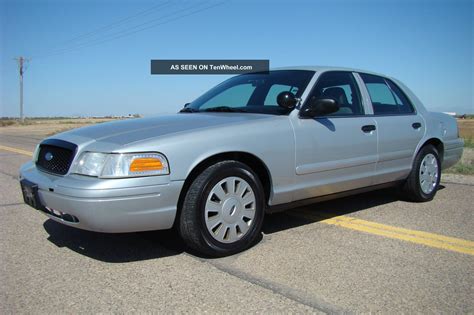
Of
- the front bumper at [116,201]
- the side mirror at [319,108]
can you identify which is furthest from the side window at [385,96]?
the front bumper at [116,201]

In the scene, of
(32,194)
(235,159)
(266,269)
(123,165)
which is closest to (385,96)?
(235,159)

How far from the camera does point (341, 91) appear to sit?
14.8 ft

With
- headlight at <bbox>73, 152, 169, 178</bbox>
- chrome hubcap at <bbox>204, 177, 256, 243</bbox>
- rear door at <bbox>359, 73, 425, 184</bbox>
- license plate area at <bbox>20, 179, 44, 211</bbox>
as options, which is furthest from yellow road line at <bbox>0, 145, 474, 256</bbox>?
license plate area at <bbox>20, 179, 44, 211</bbox>

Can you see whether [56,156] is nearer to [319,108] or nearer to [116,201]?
[116,201]

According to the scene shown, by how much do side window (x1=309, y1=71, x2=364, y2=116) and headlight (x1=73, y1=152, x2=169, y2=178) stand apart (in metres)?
1.82

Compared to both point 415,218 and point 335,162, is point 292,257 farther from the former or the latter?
point 415,218

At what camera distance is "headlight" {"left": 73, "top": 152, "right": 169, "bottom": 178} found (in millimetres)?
2984

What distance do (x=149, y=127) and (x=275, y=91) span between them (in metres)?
1.45

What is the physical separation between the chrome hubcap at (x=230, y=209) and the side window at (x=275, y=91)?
107 cm

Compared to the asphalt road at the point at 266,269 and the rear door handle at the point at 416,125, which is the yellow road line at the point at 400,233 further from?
the rear door handle at the point at 416,125

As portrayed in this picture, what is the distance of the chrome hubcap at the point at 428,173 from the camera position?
17.0 feet

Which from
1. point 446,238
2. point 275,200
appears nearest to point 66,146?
point 275,200

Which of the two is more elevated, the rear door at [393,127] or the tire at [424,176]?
the rear door at [393,127]

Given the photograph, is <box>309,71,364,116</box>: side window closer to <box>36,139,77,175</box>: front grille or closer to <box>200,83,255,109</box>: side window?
<box>200,83,255,109</box>: side window
